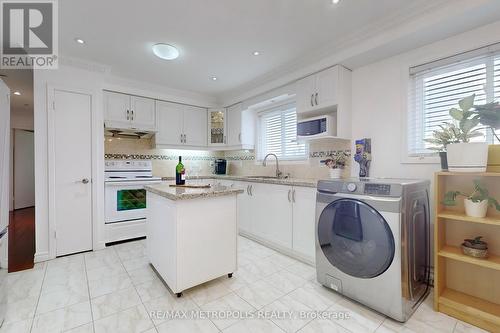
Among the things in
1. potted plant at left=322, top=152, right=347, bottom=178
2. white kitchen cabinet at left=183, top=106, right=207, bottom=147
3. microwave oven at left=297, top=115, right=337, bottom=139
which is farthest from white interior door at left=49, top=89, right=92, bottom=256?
potted plant at left=322, top=152, right=347, bottom=178

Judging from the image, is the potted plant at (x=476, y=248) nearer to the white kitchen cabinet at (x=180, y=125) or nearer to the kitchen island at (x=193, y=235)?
the kitchen island at (x=193, y=235)

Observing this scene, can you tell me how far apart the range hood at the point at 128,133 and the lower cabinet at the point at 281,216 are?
5.84ft

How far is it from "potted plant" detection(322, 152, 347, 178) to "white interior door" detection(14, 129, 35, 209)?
23.8 ft

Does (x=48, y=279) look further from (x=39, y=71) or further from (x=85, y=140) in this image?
(x=39, y=71)

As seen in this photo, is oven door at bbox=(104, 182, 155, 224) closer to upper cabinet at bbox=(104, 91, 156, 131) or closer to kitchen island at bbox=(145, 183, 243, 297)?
upper cabinet at bbox=(104, 91, 156, 131)

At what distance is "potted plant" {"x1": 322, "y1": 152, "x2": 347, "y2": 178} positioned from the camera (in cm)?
262

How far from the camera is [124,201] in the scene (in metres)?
3.21

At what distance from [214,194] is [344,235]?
1.10 meters

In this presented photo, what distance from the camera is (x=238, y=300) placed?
185 centimetres

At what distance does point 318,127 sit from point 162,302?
2.33m

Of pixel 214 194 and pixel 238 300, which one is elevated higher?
pixel 214 194

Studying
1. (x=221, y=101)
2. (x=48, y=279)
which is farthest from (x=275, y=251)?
(x=221, y=101)

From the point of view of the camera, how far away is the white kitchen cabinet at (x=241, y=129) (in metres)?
3.99

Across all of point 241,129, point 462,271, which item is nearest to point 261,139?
point 241,129
